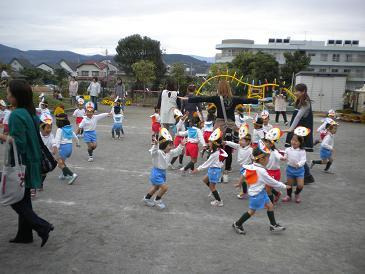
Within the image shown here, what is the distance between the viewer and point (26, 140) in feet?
13.2

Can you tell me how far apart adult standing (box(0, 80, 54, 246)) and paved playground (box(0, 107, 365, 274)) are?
46cm

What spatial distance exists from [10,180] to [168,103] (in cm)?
624

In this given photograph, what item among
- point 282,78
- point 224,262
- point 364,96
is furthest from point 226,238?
point 282,78

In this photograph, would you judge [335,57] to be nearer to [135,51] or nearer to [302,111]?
[135,51]

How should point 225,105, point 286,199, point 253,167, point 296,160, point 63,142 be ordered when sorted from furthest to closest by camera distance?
point 225,105 < point 63,142 < point 286,199 < point 296,160 < point 253,167

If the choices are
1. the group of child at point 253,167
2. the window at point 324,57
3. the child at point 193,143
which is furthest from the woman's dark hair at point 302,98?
the window at point 324,57

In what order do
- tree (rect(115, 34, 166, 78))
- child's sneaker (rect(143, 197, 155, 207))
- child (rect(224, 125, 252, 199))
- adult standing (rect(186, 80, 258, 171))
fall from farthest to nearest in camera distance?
tree (rect(115, 34, 166, 78)) < adult standing (rect(186, 80, 258, 171)) < child (rect(224, 125, 252, 199)) < child's sneaker (rect(143, 197, 155, 207))

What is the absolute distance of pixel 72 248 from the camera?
4.32m

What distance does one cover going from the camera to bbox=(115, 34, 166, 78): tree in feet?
185

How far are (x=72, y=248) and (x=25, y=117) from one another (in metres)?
1.74

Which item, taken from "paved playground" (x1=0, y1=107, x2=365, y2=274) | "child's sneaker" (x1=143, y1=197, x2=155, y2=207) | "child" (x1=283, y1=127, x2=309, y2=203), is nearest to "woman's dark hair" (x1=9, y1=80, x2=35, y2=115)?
"paved playground" (x1=0, y1=107, x2=365, y2=274)

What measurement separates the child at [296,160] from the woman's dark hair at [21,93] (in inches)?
173

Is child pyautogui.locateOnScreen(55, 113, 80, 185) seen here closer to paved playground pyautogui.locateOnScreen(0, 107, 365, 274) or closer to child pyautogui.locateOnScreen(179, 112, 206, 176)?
paved playground pyautogui.locateOnScreen(0, 107, 365, 274)

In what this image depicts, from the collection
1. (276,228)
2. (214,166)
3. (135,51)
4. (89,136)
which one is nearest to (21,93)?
(214,166)
